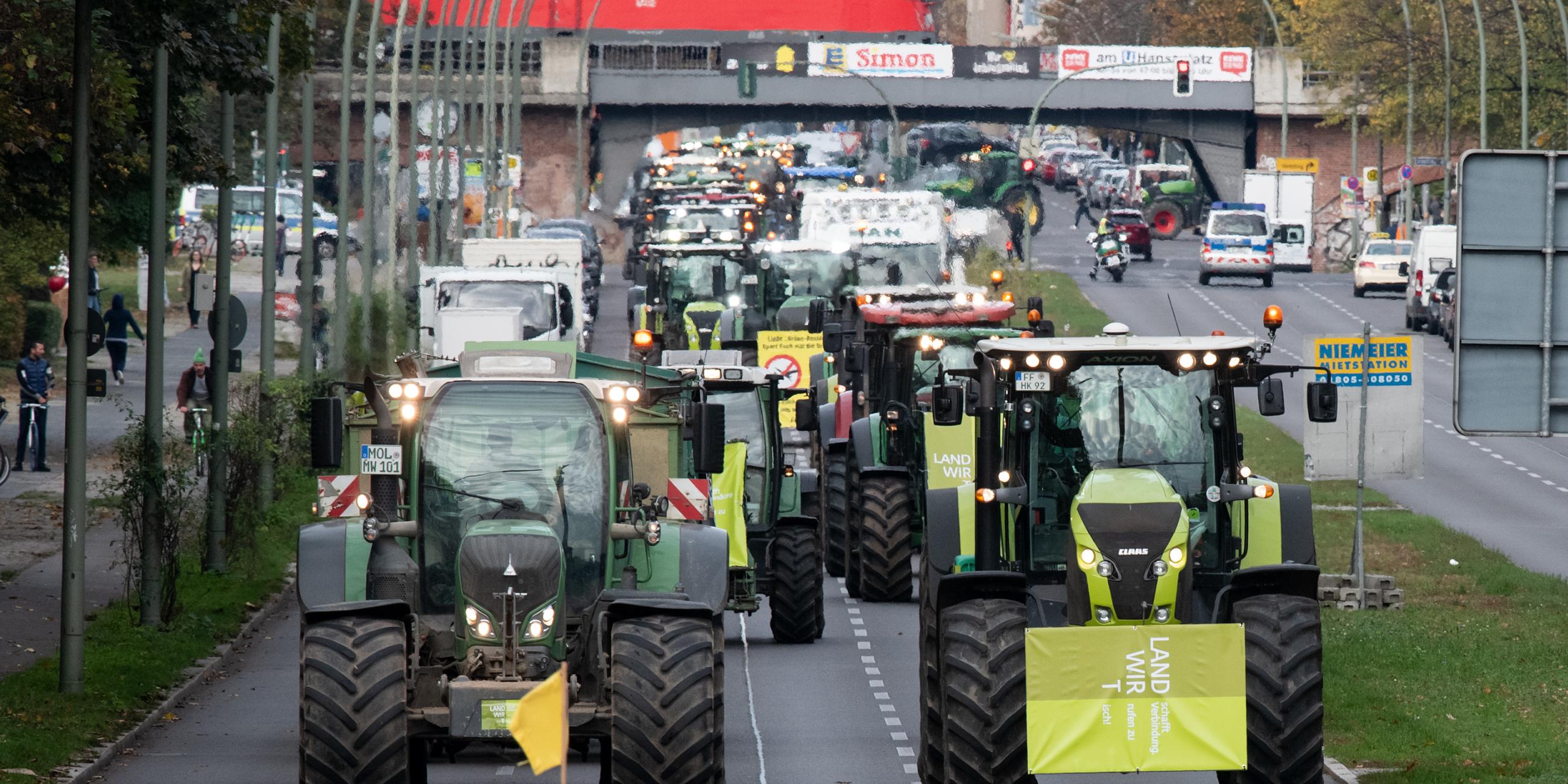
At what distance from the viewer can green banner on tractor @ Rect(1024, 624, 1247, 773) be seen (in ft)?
40.2

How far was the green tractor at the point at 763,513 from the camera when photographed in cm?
2019

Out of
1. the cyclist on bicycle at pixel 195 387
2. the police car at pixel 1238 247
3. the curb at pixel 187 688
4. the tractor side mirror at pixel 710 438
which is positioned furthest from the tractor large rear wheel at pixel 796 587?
the police car at pixel 1238 247

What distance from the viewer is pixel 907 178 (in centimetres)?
10238

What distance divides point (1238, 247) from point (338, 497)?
186 feet

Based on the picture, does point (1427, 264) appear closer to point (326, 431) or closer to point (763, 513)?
point (763, 513)

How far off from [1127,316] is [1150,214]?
3350cm

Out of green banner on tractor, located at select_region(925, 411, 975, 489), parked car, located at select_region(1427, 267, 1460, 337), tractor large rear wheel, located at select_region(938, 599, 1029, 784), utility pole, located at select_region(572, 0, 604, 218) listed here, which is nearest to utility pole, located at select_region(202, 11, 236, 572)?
green banner on tractor, located at select_region(925, 411, 975, 489)

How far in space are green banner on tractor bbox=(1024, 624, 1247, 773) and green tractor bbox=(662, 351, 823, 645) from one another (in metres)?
7.07

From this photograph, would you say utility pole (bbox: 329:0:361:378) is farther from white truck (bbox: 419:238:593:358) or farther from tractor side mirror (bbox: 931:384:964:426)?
tractor side mirror (bbox: 931:384:964:426)

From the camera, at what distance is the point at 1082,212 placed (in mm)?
95750

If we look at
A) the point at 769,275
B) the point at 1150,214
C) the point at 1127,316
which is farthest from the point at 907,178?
the point at 769,275

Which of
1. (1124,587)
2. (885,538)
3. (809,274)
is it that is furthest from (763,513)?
(809,274)

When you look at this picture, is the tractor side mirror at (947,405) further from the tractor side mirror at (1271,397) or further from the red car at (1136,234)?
the red car at (1136,234)

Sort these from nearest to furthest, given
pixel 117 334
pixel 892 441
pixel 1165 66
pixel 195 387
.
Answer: pixel 892 441, pixel 195 387, pixel 117 334, pixel 1165 66
